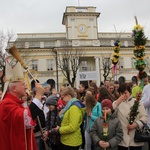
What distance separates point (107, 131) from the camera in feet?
15.2

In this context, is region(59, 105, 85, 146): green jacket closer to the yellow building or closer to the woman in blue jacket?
the woman in blue jacket

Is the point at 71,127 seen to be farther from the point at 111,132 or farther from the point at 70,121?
the point at 111,132

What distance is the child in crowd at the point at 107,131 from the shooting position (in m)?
4.58

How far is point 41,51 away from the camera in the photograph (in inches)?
1650

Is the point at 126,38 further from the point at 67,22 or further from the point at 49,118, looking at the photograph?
the point at 49,118

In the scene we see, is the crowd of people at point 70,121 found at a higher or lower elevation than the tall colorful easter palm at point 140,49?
lower

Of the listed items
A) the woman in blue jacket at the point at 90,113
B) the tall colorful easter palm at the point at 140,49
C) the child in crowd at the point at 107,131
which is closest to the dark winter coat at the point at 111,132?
the child in crowd at the point at 107,131

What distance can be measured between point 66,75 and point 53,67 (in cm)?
404

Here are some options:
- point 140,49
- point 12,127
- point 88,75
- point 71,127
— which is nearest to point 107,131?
point 71,127

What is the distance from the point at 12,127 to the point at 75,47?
124ft

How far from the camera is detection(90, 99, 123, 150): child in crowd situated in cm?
458

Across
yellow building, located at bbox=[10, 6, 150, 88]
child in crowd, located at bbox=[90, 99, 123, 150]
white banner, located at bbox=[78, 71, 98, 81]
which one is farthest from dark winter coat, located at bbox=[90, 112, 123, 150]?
yellow building, located at bbox=[10, 6, 150, 88]

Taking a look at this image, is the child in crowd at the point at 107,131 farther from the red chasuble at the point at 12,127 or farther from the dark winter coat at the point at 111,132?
the red chasuble at the point at 12,127

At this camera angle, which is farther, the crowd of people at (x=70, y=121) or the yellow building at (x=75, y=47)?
the yellow building at (x=75, y=47)
